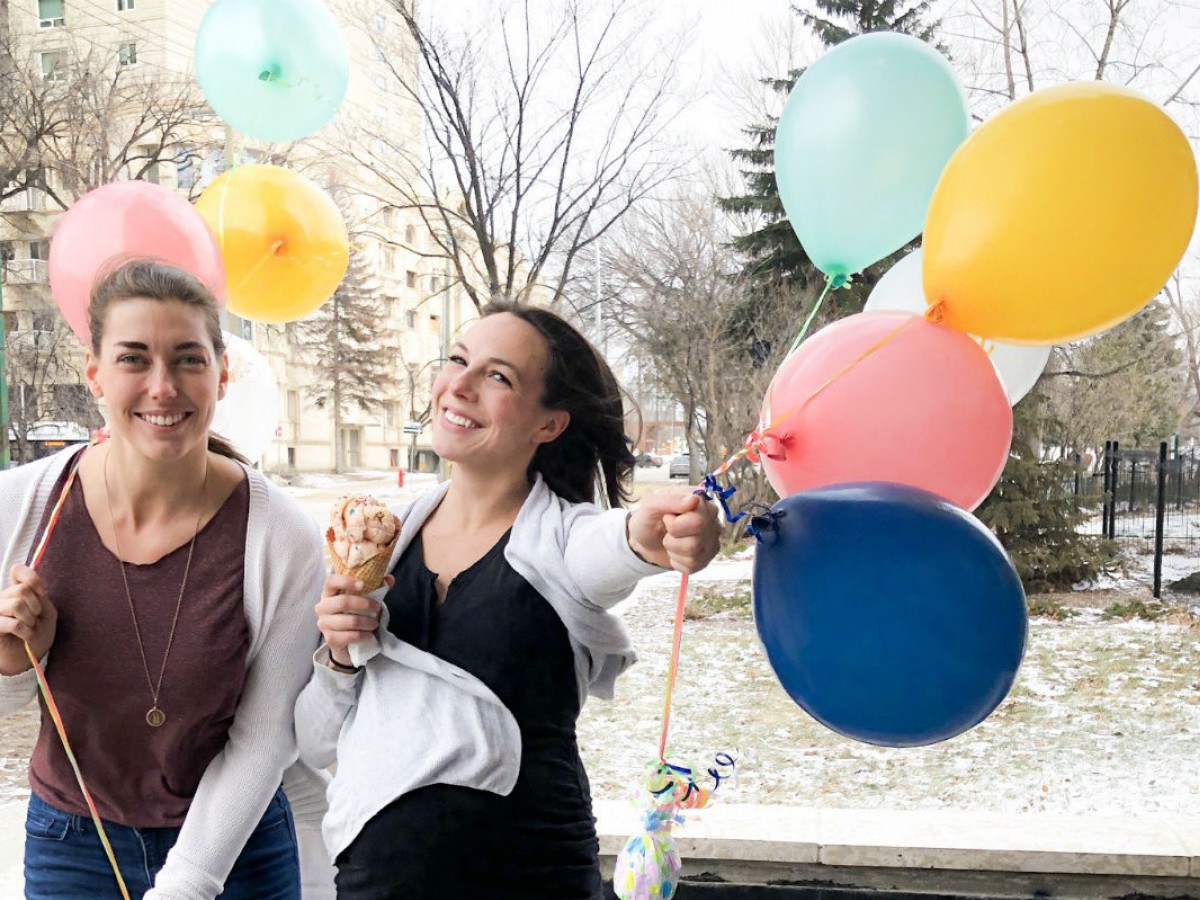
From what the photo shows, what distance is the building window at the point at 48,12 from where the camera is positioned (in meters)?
11.1

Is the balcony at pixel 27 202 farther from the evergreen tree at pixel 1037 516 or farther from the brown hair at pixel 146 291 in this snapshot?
the brown hair at pixel 146 291

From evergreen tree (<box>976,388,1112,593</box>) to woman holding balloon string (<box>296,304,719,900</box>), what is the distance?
278 inches

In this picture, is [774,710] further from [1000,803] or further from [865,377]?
[865,377]

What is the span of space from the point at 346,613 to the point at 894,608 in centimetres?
77

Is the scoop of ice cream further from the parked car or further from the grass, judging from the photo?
the parked car

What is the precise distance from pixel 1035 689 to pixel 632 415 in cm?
425

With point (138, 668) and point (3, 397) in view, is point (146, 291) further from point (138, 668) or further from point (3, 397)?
point (3, 397)

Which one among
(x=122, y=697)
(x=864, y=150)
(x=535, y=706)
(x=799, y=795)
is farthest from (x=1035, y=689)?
(x=122, y=697)

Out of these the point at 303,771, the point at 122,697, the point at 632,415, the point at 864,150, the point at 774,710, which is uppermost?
the point at 864,150

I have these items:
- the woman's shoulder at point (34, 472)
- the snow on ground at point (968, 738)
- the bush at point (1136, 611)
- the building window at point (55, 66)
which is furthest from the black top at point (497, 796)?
the building window at point (55, 66)

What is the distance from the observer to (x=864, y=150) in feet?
6.38

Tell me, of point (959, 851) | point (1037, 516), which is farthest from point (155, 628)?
point (1037, 516)

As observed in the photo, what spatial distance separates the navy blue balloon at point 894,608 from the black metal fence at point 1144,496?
357 inches

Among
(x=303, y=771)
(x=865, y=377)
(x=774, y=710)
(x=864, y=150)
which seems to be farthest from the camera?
(x=774, y=710)
